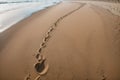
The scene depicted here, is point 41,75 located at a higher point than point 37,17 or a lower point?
lower

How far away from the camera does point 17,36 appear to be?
1800 millimetres

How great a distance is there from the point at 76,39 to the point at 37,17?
18.1 inches

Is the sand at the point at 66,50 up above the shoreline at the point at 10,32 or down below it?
below

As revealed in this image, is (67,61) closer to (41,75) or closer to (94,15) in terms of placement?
(41,75)

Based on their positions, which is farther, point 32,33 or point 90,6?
point 90,6

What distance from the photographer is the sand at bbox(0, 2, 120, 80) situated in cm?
158

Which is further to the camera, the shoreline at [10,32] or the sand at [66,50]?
the shoreline at [10,32]

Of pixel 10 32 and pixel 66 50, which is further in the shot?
pixel 10 32

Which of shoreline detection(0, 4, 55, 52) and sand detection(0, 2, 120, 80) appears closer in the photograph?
sand detection(0, 2, 120, 80)

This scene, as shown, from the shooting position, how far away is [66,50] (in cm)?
167

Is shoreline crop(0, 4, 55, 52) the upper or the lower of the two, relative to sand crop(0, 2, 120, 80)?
upper

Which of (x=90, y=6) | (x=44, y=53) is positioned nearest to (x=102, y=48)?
(x=44, y=53)

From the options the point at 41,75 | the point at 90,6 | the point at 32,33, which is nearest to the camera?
the point at 41,75

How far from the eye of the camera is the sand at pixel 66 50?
158 centimetres
